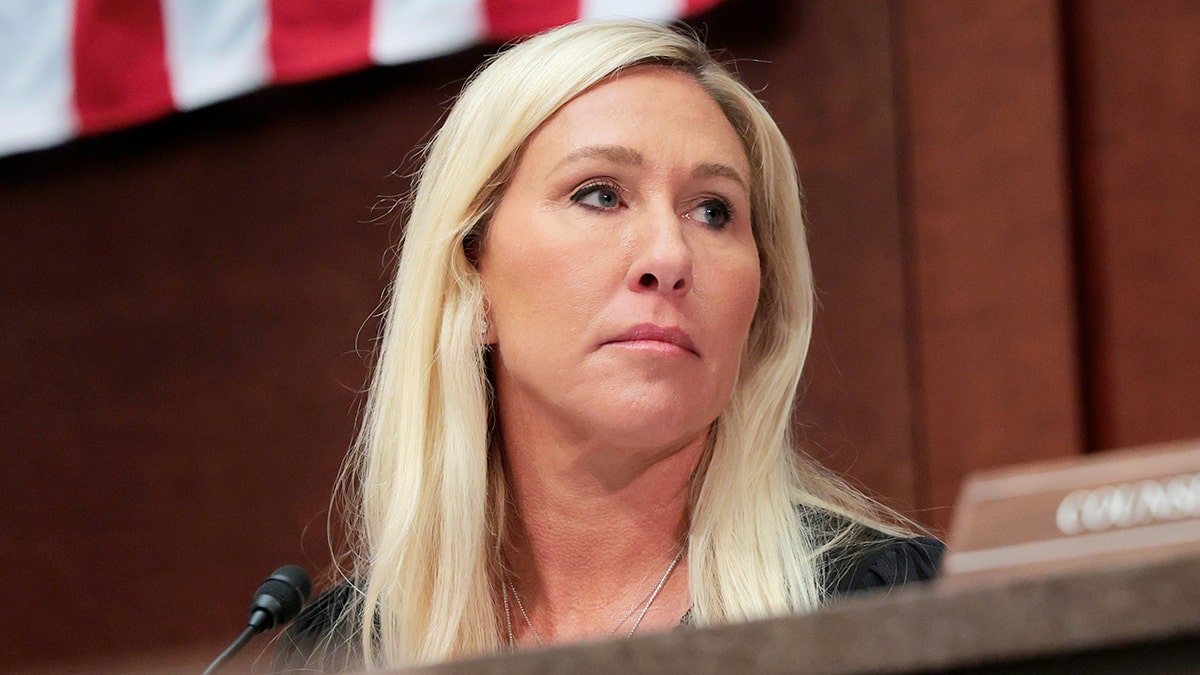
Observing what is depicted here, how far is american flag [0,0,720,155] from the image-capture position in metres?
2.21

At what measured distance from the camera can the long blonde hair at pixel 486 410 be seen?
1.38 metres

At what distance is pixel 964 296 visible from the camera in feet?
6.82

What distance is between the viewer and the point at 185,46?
2385 mm

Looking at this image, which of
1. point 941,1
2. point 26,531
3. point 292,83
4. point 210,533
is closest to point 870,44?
point 941,1

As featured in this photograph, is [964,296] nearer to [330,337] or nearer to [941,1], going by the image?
[941,1]

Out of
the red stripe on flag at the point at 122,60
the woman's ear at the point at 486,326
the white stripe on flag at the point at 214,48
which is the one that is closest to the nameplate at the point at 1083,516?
the woman's ear at the point at 486,326

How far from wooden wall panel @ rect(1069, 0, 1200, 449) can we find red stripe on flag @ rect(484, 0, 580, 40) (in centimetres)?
73

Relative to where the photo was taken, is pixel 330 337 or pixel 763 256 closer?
pixel 763 256

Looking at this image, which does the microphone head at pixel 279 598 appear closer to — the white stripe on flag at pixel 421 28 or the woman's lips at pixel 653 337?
the woman's lips at pixel 653 337

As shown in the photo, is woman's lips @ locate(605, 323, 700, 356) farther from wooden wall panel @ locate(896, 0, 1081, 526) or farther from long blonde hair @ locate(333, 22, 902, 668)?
wooden wall panel @ locate(896, 0, 1081, 526)

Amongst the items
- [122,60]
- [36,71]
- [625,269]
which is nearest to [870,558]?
[625,269]

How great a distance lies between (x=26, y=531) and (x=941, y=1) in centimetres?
178

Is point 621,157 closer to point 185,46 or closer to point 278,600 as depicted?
point 278,600

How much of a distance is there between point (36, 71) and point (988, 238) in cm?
159
